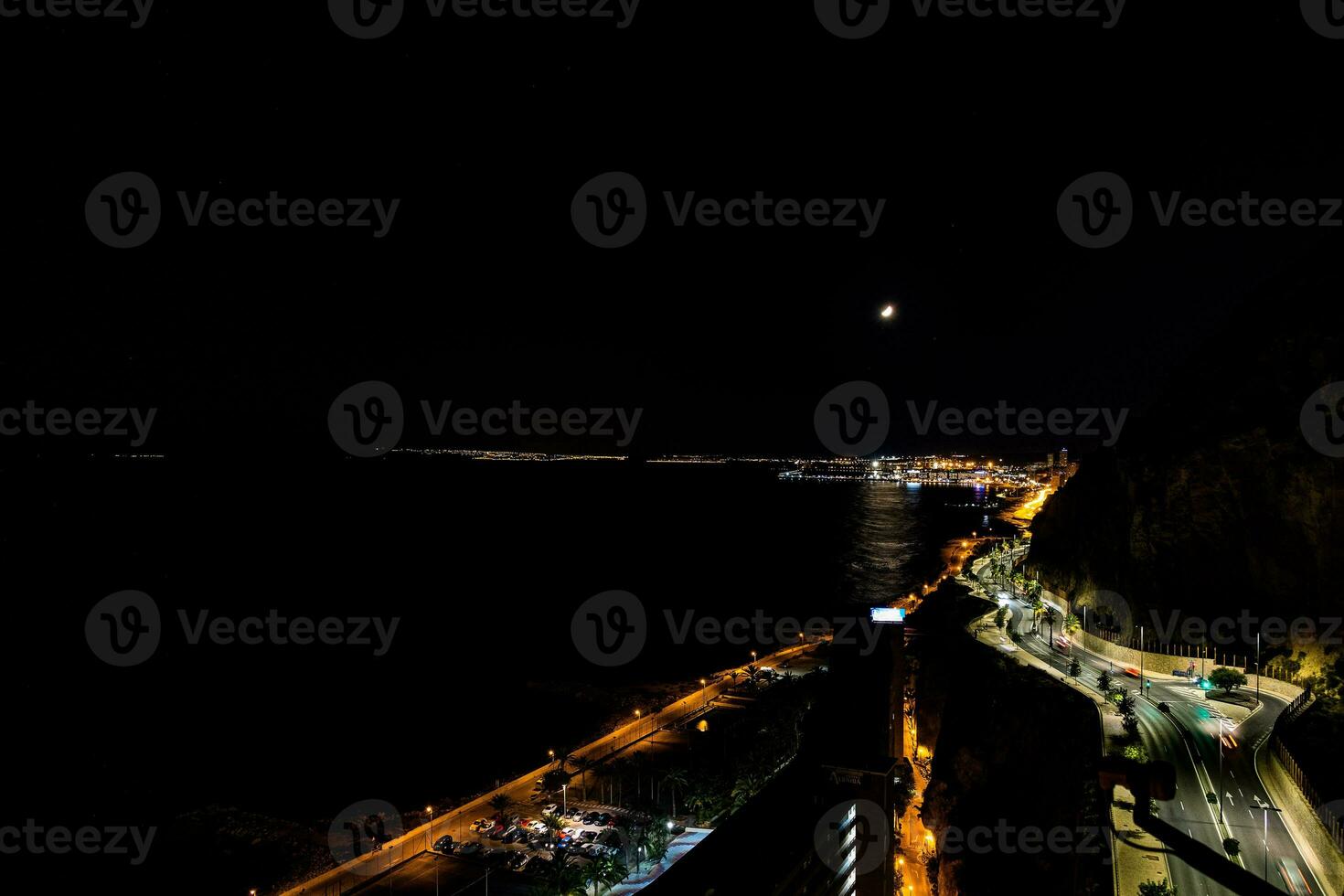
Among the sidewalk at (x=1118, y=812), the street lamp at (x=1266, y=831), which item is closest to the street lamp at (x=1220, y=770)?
the street lamp at (x=1266, y=831)

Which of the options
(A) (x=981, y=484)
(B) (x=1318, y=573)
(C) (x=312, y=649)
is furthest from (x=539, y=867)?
(A) (x=981, y=484)

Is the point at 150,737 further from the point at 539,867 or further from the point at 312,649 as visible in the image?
the point at 539,867

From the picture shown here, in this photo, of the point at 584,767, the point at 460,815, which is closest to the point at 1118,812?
the point at 584,767

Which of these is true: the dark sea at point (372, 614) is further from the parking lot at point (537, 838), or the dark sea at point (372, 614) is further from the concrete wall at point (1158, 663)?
the concrete wall at point (1158, 663)

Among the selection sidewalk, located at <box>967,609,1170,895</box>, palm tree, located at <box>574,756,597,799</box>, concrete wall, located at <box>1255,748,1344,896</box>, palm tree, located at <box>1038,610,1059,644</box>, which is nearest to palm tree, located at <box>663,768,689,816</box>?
palm tree, located at <box>574,756,597,799</box>

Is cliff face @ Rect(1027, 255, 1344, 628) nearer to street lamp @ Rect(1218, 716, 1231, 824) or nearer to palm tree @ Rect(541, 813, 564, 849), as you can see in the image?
street lamp @ Rect(1218, 716, 1231, 824)

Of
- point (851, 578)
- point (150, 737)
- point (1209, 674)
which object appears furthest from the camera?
point (851, 578)
